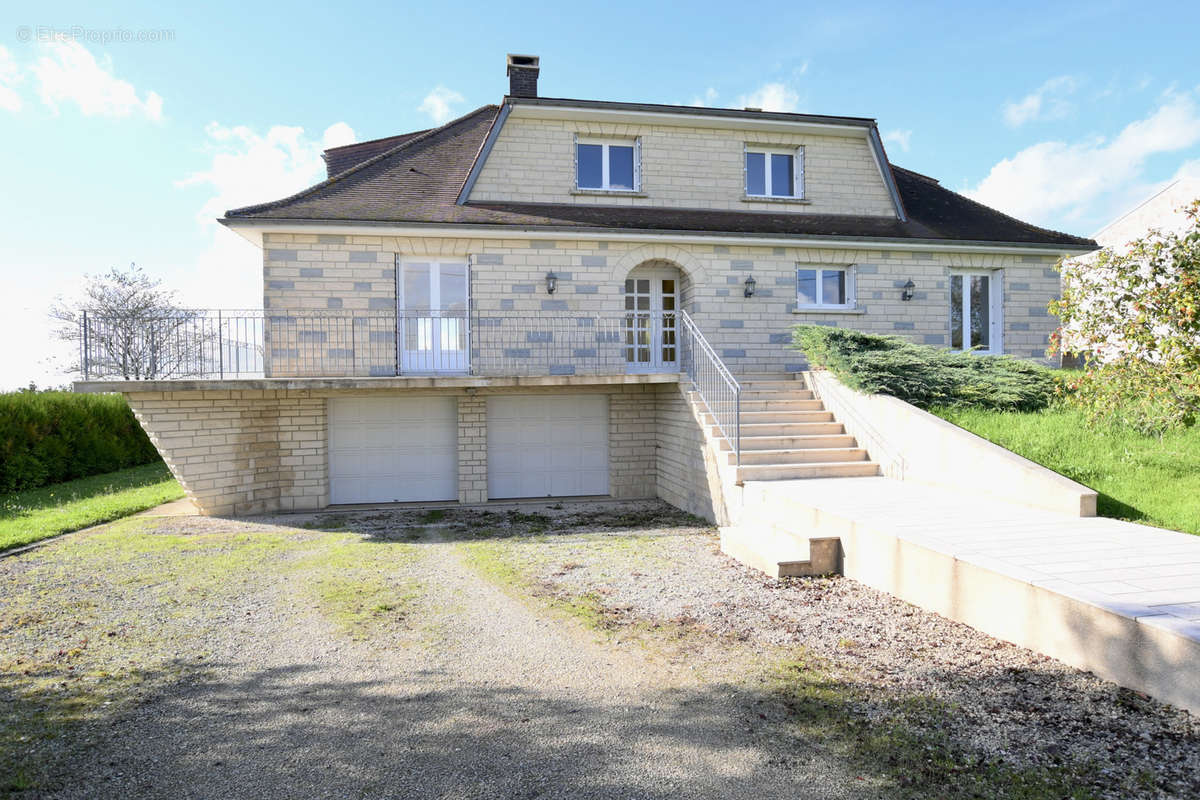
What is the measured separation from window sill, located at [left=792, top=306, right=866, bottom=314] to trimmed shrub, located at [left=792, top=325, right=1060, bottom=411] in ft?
6.24

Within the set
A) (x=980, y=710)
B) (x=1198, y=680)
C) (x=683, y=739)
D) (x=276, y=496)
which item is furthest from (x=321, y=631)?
(x=276, y=496)

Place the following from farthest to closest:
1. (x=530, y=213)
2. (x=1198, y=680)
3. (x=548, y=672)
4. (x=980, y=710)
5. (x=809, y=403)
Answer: (x=530, y=213)
(x=809, y=403)
(x=548, y=672)
(x=980, y=710)
(x=1198, y=680)

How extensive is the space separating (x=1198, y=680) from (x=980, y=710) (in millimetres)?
998

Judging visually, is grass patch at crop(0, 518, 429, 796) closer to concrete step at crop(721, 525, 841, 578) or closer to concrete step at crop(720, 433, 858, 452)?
concrete step at crop(721, 525, 841, 578)

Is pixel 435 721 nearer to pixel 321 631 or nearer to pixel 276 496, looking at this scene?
pixel 321 631

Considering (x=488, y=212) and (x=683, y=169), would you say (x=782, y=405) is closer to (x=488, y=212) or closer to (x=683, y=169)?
(x=683, y=169)

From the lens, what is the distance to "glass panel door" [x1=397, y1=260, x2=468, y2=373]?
11852 mm

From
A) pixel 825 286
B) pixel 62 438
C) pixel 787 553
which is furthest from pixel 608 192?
pixel 62 438

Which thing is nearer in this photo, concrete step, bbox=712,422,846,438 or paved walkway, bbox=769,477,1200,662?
paved walkway, bbox=769,477,1200,662

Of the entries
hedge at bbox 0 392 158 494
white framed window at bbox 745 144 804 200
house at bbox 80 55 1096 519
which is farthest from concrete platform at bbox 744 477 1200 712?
hedge at bbox 0 392 158 494

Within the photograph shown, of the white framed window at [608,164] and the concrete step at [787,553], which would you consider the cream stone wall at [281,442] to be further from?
the concrete step at [787,553]

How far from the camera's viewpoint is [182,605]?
6129mm

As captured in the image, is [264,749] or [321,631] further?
[321,631]

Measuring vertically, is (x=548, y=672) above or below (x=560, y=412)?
below
